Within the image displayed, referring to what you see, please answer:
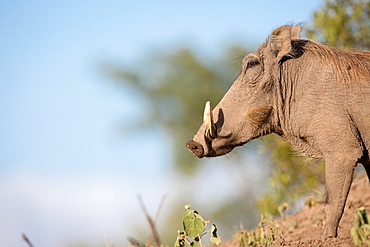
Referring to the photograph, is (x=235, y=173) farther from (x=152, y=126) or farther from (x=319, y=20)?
(x=319, y=20)

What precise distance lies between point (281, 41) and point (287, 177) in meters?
5.43

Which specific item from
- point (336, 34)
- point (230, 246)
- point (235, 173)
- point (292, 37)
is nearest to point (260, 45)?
point (292, 37)

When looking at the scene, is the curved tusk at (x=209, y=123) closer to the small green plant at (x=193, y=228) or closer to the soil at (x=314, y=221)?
the small green plant at (x=193, y=228)

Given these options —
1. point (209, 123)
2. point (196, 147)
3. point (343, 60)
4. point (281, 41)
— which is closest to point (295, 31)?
point (281, 41)

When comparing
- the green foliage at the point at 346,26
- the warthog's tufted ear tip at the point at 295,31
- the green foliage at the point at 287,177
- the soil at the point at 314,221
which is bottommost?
the green foliage at the point at 287,177

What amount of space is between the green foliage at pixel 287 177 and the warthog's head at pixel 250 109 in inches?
183

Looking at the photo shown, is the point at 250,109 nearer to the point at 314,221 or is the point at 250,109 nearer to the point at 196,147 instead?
the point at 196,147

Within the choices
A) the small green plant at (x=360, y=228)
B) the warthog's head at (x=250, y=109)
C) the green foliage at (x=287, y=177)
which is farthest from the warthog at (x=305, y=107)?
the green foliage at (x=287, y=177)

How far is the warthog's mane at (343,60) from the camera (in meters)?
4.99

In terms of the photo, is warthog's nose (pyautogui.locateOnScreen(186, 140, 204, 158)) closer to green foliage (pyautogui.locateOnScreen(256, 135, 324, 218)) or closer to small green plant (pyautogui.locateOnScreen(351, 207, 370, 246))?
small green plant (pyautogui.locateOnScreen(351, 207, 370, 246))

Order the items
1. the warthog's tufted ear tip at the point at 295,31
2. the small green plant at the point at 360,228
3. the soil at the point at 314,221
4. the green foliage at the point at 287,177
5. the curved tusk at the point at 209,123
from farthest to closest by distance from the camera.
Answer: the green foliage at the point at 287,177 < the soil at the point at 314,221 < the warthog's tufted ear tip at the point at 295,31 < the curved tusk at the point at 209,123 < the small green plant at the point at 360,228

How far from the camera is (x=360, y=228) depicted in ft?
12.3

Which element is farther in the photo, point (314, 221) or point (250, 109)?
point (314, 221)

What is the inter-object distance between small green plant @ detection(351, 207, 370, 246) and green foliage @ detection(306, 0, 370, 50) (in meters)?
6.79
